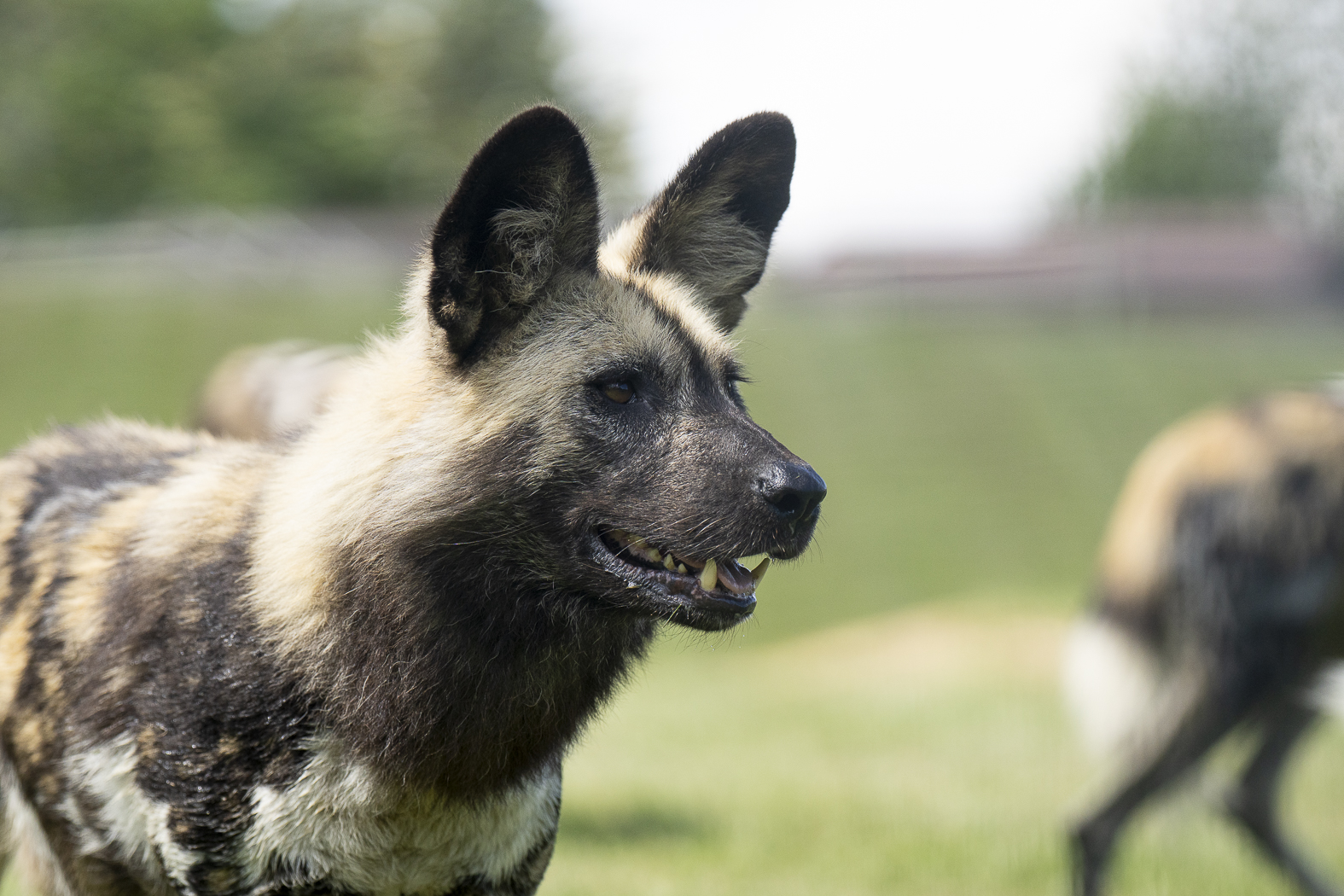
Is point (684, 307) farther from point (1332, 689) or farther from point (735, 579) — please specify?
point (1332, 689)

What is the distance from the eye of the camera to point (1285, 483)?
4949 mm

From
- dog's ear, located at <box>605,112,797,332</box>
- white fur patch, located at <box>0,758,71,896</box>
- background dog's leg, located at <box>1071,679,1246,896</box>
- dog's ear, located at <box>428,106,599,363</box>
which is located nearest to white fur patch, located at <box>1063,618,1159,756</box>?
background dog's leg, located at <box>1071,679,1246,896</box>

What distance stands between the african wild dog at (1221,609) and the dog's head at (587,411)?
3116mm

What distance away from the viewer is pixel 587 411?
2.50 m

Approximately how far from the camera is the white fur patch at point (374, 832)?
2.43 m

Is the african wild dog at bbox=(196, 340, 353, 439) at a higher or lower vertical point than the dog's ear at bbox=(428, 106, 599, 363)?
lower

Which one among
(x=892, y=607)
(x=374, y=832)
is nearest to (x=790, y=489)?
(x=374, y=832)

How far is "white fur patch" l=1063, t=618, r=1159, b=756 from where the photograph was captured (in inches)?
196

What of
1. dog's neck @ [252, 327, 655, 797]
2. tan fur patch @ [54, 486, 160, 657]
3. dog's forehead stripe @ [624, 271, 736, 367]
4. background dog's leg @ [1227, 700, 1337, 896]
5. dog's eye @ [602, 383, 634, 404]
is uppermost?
dog's forehead stripe @ [624, 271, 736, 367]

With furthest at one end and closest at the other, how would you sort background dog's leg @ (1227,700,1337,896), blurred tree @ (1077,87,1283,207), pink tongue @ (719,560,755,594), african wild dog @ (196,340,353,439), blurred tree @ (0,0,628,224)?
blurred tree @ (0,0,628,224) → blurred tree @ (1077,87,1283,207) → african wild dog @ (196,340,353,439) → background dog's leg @ (1227,700,1337,896) → pink tongue @ (719,560,755,594)

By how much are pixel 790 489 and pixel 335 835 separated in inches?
46.5

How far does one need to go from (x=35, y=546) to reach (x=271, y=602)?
2.93 feet

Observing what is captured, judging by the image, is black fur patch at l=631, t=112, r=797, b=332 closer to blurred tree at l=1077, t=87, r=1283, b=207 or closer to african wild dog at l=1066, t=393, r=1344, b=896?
african wild dog at l=1066, t=393, r=1344, b=896

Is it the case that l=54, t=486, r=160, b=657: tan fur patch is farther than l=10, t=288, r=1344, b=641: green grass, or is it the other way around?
l=10, t=288, r=1344, b=641: green grass
